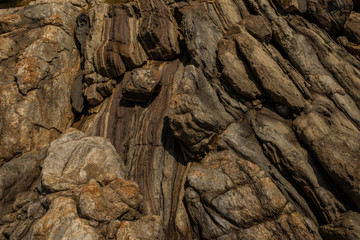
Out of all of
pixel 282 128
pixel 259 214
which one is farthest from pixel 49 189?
pixel 282 128

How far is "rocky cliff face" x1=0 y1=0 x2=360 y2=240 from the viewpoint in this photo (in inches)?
515

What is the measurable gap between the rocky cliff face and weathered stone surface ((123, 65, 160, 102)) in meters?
0.11

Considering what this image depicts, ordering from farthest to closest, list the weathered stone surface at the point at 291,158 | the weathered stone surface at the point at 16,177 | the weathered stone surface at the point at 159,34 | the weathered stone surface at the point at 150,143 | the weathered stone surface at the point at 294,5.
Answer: the weathered stone surface at the point at 159,34 → the weathered stone surface at the point at 294,5 → the weathered stone surface at the point at 150,143 → the weathered stone surface at the point at 16,177 → the weathered stone surface at the point at 291,158

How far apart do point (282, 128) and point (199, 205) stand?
856 centimetres

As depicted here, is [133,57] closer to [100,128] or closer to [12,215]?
[100,128]

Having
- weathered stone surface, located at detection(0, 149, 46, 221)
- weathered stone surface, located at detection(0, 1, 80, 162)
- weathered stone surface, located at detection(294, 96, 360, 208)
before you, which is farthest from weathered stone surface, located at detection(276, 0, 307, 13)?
weathered stone surface, located at detection(0, 149, 46, 221)

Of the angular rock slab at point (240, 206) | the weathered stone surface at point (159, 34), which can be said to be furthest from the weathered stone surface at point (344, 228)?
the weathered stone surface at point (159, 34)

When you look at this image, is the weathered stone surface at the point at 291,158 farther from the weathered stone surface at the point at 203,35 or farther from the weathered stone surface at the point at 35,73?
the weathered stone surface at the point at 35,73

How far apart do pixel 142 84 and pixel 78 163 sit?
8.34m

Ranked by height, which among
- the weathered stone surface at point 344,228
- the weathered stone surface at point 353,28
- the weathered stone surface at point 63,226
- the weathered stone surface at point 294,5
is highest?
the weathered stone surface at point 294,5

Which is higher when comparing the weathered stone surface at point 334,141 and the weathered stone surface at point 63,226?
the weathered stone surface at point 334,141

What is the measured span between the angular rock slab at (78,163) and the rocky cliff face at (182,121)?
0.10 meters

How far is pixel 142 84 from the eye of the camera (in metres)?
18.7

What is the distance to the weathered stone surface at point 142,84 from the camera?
18719 mm
